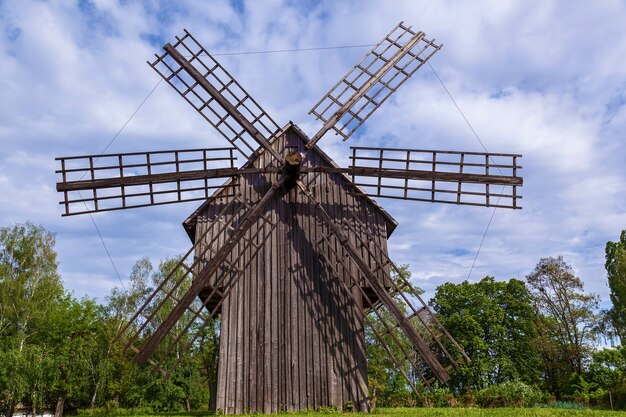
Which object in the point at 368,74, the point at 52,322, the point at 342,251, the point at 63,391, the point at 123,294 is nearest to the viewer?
the point at 342,251

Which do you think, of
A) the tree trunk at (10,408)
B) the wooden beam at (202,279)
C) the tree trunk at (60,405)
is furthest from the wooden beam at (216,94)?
the tree trunk at (60,405)

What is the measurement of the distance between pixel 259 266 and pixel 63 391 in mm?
20591

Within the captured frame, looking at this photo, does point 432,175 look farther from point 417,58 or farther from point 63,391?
point 63,391

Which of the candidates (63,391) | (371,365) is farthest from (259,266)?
(371,365)

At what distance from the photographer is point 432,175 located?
48.4 ft

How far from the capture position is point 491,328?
3959 centimetres

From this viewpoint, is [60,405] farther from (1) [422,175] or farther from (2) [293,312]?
(1) [422,175]

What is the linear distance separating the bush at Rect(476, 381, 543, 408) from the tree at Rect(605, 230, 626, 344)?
12.0m

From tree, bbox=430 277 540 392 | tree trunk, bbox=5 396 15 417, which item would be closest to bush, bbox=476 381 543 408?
tree, bbox=430 277 540 392

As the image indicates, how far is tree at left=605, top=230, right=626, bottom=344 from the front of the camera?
33.4 m

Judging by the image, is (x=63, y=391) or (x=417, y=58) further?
(x=63, y=391)

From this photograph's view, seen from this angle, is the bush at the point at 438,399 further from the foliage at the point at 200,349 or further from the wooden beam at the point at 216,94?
the wooden beam at the point at 216,94

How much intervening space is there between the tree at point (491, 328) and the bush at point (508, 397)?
11346 mm

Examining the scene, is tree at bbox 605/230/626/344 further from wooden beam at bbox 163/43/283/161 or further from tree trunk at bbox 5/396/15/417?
tree trunk at bbox 5/396/15/417
